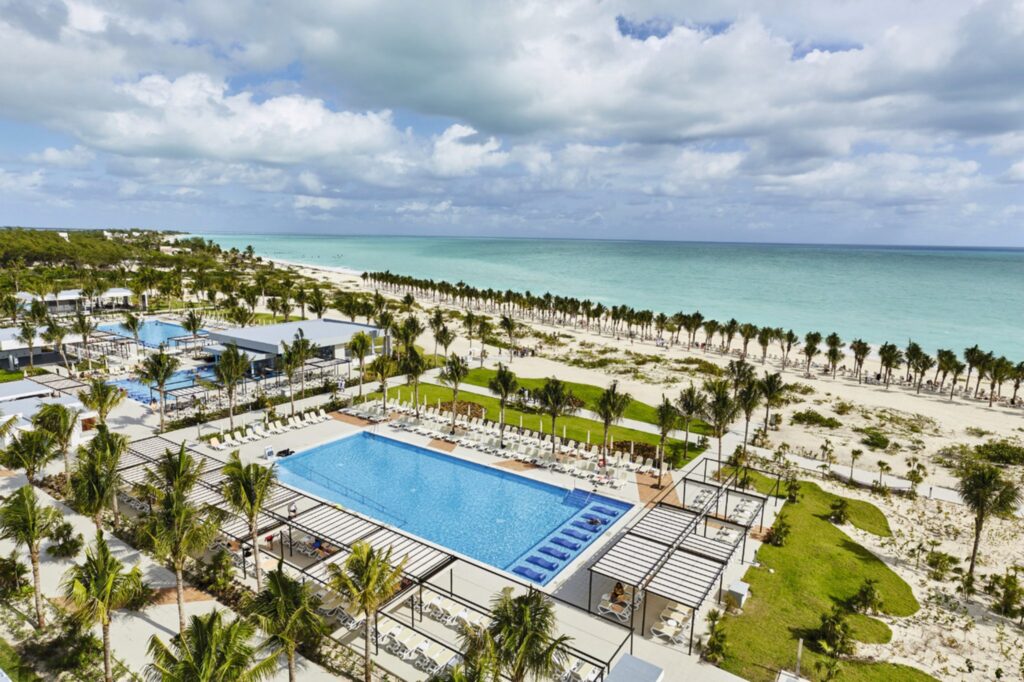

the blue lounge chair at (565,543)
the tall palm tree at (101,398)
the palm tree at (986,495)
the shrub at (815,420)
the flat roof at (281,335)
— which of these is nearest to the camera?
the palm tree at (986,495)

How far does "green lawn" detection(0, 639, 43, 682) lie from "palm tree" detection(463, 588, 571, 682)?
1235 centimetres

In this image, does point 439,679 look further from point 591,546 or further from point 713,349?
point 713,349

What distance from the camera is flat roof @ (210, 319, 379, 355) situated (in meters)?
48.8

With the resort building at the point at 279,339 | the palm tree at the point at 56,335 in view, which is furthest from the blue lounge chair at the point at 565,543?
the palm tree at the point at 56,335

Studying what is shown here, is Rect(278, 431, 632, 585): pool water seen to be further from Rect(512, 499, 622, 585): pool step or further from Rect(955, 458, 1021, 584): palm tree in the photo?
Rect(955, 458, 1021, 584): palm tree

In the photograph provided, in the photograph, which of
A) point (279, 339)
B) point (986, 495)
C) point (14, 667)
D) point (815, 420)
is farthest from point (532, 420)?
point (14, 667)

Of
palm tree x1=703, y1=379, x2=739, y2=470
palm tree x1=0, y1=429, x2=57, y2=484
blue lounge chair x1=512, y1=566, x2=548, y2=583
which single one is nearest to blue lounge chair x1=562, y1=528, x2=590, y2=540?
blue lounge chair x1=512, y1=566, x2=548, y2=583

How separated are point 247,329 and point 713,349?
56.4 meters

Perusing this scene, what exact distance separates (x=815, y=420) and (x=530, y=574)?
31.1m

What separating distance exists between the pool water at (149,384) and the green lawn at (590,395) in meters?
Answer: 23.4

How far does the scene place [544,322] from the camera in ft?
303

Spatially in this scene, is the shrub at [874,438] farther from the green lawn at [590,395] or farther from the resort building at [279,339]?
the resort building at [279,339]

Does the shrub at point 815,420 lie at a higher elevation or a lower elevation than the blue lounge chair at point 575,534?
higher

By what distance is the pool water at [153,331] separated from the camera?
2450 inches
